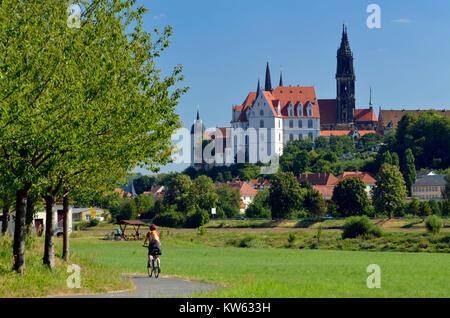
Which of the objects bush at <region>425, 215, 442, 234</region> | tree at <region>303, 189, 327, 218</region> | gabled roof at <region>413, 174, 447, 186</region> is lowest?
bush at <region>425, 215, 442, 234</region>

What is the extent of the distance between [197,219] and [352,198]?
2473 cm

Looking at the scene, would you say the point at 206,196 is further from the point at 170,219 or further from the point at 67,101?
the point at 67,101

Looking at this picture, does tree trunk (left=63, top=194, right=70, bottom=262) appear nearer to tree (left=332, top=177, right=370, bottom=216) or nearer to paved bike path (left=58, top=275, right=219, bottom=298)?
paved bike path (left=58, top=275, right=219, bottom=298)

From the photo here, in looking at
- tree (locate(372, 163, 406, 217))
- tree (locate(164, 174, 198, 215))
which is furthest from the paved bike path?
tree (locate(164, 174, 198, 215))

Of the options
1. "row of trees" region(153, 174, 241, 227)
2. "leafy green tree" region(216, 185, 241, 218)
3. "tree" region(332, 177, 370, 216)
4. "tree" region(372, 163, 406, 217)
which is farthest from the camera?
"leafy green tree" region(216, 185, 241, 218)

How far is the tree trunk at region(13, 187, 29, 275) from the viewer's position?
73.0 feet

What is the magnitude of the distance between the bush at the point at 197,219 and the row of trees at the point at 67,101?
92.5 metres

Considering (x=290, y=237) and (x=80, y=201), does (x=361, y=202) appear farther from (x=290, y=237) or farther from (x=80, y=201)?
(x=80, y=201)

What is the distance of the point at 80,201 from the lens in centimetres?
3712

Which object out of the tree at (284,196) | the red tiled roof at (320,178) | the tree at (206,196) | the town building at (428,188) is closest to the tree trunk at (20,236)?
the tree at (284,196)

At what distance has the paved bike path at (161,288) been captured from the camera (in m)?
20.1

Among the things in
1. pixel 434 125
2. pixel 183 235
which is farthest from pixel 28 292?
pixel 434 125

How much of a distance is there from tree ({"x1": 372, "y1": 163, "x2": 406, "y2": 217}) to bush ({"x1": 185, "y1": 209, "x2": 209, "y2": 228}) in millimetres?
26853
